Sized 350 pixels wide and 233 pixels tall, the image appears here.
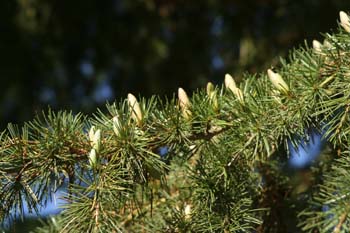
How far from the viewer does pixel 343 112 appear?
0.45 m

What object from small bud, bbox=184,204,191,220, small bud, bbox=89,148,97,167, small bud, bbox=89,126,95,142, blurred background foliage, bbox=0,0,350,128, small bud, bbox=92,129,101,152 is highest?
blurred background foliage, bbox=0,0,350,128

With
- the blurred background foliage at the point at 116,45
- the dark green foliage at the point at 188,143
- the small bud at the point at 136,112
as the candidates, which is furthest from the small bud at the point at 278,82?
the blurred background foliage at the point at 116,45

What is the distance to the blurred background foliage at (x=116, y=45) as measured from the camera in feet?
5.61

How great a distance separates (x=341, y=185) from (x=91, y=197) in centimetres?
18

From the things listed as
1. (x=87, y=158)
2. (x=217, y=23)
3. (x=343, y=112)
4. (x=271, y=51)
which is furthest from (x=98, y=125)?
(x=217, y=23)

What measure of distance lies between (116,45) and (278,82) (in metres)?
1.39

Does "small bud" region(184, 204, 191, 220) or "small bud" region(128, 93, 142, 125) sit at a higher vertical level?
"small bud" region(128, 93, 142, 125)

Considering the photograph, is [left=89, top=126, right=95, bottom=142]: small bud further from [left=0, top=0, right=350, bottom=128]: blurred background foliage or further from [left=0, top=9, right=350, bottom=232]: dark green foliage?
[left=0, top=0, right=350, bottom=128]: blurred background foliage

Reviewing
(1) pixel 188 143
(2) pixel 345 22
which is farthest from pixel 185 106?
(2) pixel 345 22

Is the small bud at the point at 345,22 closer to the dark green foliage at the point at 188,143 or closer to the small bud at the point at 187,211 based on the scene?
the dark green foliage at the point at 188,143

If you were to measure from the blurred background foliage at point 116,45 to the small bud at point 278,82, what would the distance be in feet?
3.92

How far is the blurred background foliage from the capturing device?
171 cm

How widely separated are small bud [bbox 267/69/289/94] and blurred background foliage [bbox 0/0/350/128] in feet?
3.92

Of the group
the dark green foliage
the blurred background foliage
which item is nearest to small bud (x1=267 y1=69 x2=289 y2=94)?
the dark green foliage
